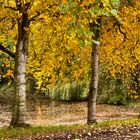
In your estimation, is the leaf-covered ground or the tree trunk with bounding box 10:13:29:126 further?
the tree trunk with bounding box 10:13:29:126

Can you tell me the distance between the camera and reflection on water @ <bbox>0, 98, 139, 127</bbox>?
112 feet

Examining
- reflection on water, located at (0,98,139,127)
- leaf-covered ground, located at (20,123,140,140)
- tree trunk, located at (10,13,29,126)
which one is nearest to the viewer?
leaf-covered ground, located at (20,123,140,140)

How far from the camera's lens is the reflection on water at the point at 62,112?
3403 cm

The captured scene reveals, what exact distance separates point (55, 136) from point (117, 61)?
12743mm

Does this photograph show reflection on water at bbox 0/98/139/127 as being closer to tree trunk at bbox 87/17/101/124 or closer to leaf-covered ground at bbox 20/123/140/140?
tree trunk at bbox 87/17/101/124

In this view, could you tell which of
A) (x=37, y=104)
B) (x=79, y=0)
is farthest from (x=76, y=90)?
(x=79, y=0)

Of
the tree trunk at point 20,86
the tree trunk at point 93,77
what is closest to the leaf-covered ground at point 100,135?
the tree trunk at point 20,86

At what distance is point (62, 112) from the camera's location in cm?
4106

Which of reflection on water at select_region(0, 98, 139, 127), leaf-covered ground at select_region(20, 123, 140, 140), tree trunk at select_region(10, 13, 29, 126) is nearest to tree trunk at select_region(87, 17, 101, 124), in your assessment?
tree trunk at select_region(10, 13, 29, 126)

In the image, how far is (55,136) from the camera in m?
14.2

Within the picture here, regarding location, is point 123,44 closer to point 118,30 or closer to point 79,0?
point 118,30

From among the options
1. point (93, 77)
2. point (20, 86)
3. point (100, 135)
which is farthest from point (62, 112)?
point (100, 135)

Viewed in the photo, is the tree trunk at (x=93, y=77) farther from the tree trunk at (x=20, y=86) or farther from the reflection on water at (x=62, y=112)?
the reflection on water at (x=62, y=112)

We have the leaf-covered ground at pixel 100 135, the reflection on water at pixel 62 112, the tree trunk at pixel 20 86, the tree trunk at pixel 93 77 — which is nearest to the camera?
the leaf-covered ground at pixel 100 135
